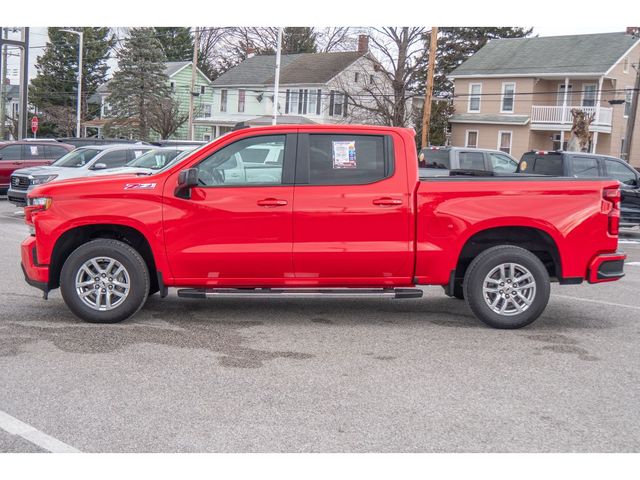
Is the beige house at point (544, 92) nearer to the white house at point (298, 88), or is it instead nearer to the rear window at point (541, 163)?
the white house at point (298, 88)

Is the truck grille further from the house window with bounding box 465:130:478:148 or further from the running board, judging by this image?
the house window with bounding box 465:130:478:148

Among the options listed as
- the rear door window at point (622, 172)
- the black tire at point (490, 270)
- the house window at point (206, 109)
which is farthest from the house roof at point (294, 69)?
the black tire at point (490, 270)

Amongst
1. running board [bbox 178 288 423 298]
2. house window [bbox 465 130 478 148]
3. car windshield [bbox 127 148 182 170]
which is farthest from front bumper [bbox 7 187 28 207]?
house window [bbox 465 130 478 148]

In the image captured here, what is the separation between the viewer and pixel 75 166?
19.5 meters

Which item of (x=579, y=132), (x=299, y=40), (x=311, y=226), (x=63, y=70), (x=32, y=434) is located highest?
(x=299, y=40)

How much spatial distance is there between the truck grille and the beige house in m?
32.6

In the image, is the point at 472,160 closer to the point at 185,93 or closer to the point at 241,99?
the point at 241,99

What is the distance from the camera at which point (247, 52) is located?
245 ft

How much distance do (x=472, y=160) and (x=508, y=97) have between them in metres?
29.7

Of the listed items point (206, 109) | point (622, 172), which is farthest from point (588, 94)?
point (206, 109)

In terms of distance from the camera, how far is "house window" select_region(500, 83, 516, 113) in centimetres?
4728

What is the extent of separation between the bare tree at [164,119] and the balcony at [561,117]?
2190cm

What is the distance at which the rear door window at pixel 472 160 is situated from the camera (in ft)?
64.3

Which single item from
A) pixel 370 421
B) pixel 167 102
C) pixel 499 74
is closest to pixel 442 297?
pixel 370 421
